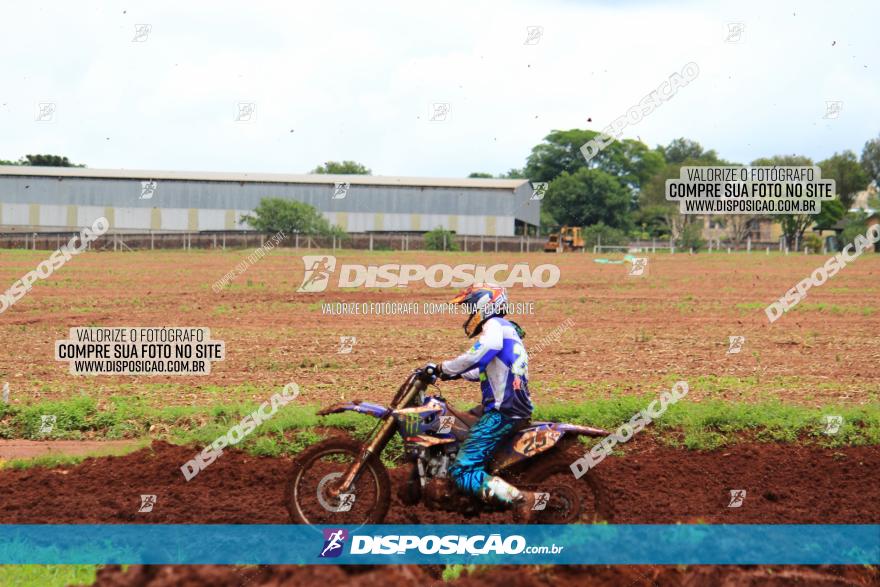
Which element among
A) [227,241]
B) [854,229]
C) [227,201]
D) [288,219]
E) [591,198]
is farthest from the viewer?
[591,198]

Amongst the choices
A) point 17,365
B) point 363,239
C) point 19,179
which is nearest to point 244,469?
point 17,365

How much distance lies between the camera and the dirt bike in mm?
7188

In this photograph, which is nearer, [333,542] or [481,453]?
[333,542]

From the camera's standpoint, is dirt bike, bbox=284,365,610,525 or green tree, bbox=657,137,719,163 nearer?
dirt bike, bbox=284,365,610,525

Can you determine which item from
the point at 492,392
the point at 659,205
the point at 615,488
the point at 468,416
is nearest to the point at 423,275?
the point at 615,488

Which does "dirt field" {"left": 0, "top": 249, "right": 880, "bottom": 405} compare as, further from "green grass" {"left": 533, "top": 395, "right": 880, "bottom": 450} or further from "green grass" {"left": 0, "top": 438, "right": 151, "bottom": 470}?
"green grass" {"left": 0, "top": 438, "right": 151, "bottom": 470}

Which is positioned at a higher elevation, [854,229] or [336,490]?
[854,229]

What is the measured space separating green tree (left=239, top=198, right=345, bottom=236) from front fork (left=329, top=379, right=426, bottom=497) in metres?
50.0

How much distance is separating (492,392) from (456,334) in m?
12.4

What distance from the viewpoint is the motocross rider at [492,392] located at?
23.4 ft

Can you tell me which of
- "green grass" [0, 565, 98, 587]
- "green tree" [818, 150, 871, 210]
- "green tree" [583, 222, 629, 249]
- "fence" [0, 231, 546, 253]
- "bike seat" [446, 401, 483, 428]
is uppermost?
"green tree" [818, 150, 871, 210]

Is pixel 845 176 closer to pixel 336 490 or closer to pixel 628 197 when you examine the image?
pixel 628 197

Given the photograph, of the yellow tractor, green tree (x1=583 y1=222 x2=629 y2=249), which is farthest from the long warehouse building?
green tree (x1=583 y1=222 x2=629 y2=249)

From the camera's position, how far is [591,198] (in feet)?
250
